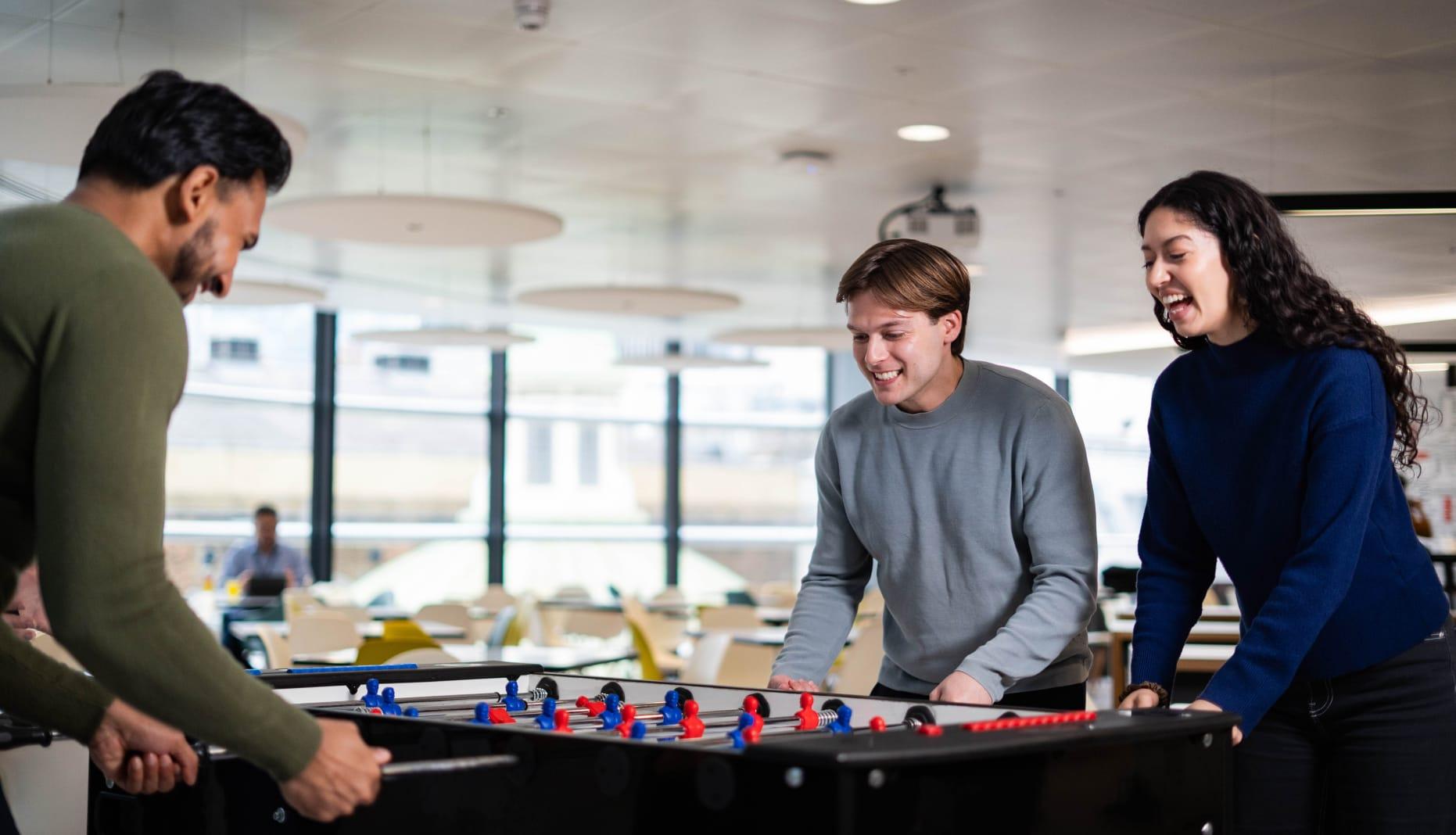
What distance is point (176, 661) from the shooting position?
164 centimetres

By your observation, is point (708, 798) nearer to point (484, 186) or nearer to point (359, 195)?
point (359, 195)

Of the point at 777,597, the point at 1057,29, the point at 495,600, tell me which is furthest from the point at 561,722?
the point at 777,597

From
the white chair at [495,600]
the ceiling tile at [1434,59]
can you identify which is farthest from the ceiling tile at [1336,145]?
the white chair at [495,600]

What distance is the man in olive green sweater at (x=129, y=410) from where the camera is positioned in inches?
63.2

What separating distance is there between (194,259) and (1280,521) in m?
1.76

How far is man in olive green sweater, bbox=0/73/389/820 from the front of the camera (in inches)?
63.2

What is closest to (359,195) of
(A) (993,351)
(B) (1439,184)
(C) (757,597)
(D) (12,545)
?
(D) (12,545)

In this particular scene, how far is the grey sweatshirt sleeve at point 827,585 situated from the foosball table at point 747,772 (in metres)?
0.33

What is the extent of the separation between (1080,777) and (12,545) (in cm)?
143

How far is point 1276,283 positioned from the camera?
239 cm

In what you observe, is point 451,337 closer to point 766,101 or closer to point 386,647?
point 766,101

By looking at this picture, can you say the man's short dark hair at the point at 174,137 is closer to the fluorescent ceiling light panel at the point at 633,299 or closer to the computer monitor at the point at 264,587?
the fluorescent ceiling light panel at the point at 633,299

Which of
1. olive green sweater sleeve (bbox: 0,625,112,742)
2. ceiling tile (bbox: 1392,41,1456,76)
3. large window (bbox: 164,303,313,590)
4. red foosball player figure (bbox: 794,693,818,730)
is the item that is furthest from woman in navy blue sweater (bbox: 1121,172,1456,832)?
large window (bbox: 164,303,313,590)

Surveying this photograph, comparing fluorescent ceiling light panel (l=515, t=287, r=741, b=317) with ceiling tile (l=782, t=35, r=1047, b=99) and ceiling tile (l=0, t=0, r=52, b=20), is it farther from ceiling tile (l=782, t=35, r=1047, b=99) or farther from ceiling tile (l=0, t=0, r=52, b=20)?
ceiling tile (l=0, t=0, r=52, b=20)
